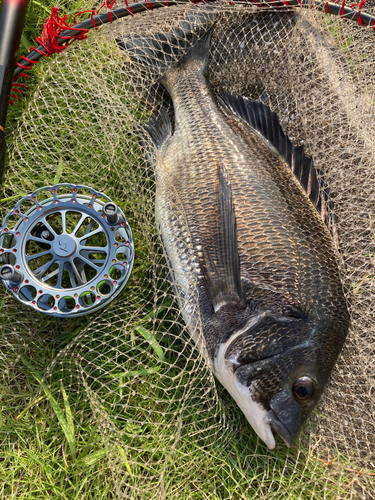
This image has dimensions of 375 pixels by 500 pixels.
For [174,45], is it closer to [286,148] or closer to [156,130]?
[156,130]

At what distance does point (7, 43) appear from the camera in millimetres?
2020

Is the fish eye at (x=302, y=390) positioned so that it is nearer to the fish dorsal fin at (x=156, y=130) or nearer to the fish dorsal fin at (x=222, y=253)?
the fish dorsal fin at (x=222, y=253)

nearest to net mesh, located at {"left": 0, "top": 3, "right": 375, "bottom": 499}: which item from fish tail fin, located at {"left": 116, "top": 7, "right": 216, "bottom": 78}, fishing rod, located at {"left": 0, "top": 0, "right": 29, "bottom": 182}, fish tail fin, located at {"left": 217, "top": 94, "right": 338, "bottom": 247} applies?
fish tail fin, located at {"left": 116, "top": 7, "right": 216, "bottom": 78}

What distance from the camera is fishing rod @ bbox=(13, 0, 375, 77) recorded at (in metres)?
2.17

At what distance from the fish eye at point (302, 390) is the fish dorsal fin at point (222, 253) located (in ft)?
1.68

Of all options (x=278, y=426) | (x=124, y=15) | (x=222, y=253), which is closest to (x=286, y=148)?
(x=222, y=253)

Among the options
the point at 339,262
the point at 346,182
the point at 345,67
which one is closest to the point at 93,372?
the point at 339,262

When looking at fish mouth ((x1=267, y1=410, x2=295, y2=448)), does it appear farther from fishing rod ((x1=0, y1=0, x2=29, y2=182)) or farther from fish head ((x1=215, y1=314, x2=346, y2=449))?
fishing rod ((x1=0, y1=0, x2=29, y2=182))

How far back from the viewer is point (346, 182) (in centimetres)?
248

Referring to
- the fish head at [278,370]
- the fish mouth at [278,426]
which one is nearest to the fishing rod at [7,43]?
the fish head at [278,370]

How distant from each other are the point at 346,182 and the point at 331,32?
125cm

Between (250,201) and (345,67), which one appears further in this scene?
(345,67)

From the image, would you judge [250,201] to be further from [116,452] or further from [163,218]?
[116,452]

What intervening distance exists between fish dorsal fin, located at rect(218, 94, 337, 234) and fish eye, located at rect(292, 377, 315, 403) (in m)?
0.88
